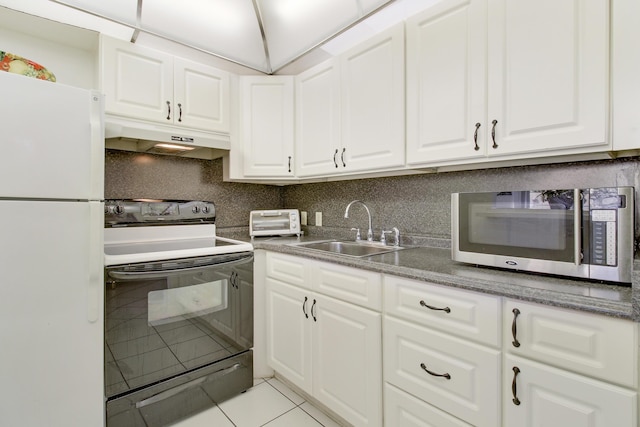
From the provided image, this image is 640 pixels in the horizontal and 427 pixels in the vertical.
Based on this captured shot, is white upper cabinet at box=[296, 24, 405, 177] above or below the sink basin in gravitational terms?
above

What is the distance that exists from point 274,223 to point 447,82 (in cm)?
156

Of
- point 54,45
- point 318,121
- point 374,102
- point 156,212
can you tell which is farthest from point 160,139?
point 374,102

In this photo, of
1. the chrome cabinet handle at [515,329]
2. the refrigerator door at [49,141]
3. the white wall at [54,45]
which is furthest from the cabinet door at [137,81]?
the chrome cabinet handle at [515,329]

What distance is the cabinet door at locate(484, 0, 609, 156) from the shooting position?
1053 mm

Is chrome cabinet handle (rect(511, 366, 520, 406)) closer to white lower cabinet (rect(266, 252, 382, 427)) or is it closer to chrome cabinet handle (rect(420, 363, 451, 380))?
chrome cabinet handle (rect(420, 363, 451, 380))

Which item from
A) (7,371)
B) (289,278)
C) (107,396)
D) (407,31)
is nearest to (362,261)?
(289,278)

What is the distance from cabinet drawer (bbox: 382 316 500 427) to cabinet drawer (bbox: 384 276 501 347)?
4cm

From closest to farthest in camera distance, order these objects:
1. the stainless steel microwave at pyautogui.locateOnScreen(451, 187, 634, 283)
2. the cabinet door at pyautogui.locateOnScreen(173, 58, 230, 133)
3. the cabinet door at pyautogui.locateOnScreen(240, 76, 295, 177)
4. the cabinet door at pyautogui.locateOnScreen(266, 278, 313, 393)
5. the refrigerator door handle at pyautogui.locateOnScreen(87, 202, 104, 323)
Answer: the stainless steel microwave at pyautogui.locateOnScreen(451, 187, 634, 283) < the refrigerator door handle at pyautogui.locateOnScreen(87, 202, 104, 323) < the cabinet door at pyautogui.locateOnScreen(266, 278, 313, 393) < the cabinet door at pyautogui.locateOnScreen(173, 58, 230, 133) < the cabinet door at pyautogui.locateOnScreen(240, 76, 295, 177)

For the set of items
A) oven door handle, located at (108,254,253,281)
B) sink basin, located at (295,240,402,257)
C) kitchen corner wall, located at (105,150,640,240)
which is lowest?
oven door handle, located at (108,254,253,281)

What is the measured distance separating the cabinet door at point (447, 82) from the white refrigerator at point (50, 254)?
1515 millimetres

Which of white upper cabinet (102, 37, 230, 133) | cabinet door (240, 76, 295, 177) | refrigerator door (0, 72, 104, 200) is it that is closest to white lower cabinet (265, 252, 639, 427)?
cabinet door (240, 76, 295, 177)

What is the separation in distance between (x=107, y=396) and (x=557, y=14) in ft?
8.22

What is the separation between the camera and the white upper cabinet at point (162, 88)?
179cm

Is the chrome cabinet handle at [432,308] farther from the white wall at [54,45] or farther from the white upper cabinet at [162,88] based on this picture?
the white wall at [54,45]
